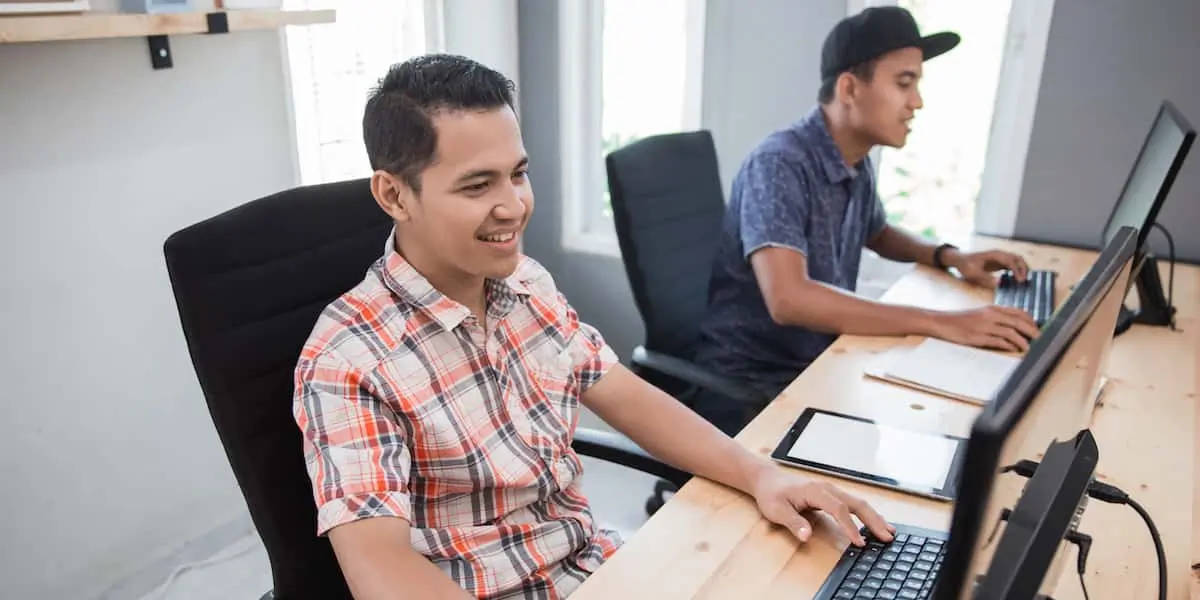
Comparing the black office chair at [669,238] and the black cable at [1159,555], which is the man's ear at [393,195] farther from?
the black cable at [1159,555]

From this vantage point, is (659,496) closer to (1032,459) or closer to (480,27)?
(480,27)

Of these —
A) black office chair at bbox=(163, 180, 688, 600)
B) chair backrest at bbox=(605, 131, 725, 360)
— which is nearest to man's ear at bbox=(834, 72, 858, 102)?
chair backrest at bbox=(605, 131, 725, 360)

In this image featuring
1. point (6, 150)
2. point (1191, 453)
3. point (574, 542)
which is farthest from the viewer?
point (6, 150)

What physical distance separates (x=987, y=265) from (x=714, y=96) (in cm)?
92

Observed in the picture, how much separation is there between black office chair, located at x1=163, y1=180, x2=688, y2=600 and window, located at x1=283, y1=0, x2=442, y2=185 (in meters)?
1.15

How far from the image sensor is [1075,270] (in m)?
2.03

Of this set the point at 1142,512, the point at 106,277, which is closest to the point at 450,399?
the point at 1142,512

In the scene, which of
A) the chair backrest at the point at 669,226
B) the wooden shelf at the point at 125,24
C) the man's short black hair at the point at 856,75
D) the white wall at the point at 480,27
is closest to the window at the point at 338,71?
the white wall at the point at 480,27

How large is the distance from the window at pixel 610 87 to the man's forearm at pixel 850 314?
1.06m

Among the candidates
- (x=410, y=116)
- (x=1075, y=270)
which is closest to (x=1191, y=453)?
(x=1075, y=270)

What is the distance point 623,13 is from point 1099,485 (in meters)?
2.10

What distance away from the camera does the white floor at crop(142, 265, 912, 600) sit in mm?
2082

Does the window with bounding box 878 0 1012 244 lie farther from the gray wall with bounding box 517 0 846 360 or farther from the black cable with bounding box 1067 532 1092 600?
the black cable with bounding box 1067 532 1092 600

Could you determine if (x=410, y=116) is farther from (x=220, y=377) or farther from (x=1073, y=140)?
(x=1073, y=140)
